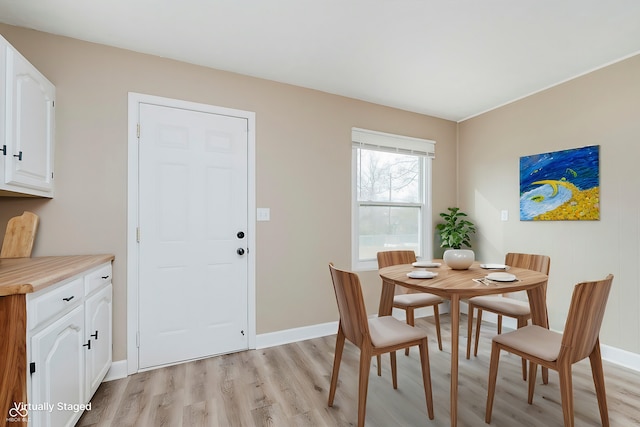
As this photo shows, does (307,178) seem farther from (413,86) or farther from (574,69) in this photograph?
(574,69)

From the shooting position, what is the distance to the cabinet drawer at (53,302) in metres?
1.17

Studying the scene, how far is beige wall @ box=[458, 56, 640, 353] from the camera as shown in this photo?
2402mm

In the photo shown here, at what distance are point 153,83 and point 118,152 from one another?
2.07 ft

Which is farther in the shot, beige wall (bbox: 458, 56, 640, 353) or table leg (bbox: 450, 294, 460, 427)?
beige wall (bbox: 458, 56, 640, 353)

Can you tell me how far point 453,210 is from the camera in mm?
3715

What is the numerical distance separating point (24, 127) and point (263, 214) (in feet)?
5.52

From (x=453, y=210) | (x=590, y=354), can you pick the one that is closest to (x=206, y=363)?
(x=590, y=354)

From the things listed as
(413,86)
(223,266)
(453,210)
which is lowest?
(223,266)

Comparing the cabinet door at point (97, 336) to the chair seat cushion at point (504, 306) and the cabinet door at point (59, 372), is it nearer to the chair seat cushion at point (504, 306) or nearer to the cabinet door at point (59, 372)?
the cabinet door at point (59, 372)

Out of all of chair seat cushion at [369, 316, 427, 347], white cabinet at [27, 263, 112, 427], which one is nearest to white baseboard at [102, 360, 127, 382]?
white cabinet at [27, 263, 112, 427]

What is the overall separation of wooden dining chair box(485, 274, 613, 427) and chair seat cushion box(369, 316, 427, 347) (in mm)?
458

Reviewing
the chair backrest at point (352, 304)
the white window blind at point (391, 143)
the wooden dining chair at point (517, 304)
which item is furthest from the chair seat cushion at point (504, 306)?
the white window blind at point (391, 143)

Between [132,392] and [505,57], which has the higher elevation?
[505,57]

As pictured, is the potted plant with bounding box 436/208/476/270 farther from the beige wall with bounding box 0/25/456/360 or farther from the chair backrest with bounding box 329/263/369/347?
the chair backrest with bounding box 329/263/369/347
